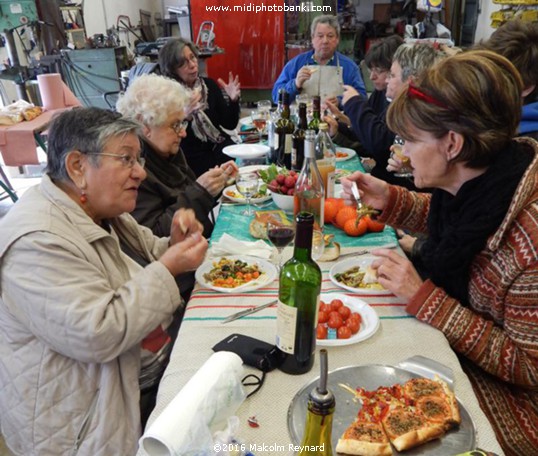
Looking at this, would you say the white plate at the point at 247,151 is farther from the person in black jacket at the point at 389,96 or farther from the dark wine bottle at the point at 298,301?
the dark wine bottle at the point at 298,301

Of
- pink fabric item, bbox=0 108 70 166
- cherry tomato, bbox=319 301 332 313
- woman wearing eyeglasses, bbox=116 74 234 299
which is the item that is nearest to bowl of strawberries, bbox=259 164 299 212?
woman wearing eyeglasses, bbox=116 74 234 299

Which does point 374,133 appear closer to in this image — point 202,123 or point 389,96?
point 389,96

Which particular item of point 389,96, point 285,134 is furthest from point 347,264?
point 389,96

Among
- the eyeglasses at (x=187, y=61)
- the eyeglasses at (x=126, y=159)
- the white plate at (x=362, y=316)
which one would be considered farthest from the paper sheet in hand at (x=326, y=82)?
the white plate at (x=362, y=316)

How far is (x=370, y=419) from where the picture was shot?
2.91ft

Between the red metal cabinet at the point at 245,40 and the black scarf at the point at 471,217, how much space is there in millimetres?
6353

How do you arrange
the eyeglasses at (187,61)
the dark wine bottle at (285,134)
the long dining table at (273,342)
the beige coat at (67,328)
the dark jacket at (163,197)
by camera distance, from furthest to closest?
the eyeglasses at (187,61)
the dark wine bottle at (285,134)
the dark jacket at (163,197)
the beige coat at (67,328)
the long dining table at (273,342)

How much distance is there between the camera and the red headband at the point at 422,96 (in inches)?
46.2

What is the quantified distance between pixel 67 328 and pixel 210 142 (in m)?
2.71

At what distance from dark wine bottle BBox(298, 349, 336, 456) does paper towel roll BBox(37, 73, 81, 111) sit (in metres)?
4.36

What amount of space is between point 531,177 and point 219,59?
22.2 ft

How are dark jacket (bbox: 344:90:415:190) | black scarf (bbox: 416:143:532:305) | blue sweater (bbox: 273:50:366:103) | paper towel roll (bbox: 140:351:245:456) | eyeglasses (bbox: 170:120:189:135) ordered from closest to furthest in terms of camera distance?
paper towel roll (bbox: 140:351:245:456) < black scarf (bbox: 416:143:532:305) < eyeglasses (bbox: 170:120:189:135) < dark jacket (bbox: 344:90:415:190) < blue sweater (bbox: 273:50:366:103)

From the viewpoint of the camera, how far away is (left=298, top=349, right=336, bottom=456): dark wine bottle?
2.07 ft

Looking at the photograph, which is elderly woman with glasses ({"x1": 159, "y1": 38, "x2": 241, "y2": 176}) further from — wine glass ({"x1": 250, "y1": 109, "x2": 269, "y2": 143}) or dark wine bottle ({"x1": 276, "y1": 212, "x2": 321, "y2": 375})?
dark wine bottle ({"x1": 276, "y1": 212, "x2": 321, "y2": 375})
